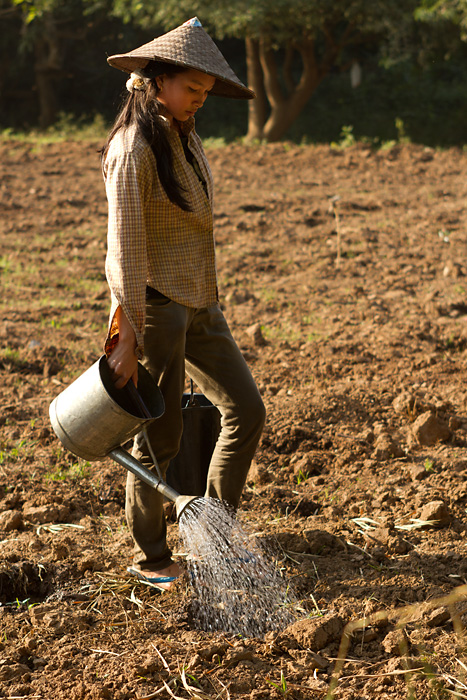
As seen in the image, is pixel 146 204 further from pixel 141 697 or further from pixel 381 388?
pixel 381 388

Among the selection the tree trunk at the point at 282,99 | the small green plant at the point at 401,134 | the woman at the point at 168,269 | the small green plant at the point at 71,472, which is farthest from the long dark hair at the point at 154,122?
the tree trunk at the point at 282,99

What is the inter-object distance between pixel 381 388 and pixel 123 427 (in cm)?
236

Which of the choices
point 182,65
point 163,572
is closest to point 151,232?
point 182,65

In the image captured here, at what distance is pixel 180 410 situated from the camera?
275cm

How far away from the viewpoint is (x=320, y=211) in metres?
9.16

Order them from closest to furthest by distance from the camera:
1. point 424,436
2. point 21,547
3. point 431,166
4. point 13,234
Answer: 1. point 21,547
2. point 424,436
3. point 13,234
4. point 431,166

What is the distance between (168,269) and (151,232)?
13cm

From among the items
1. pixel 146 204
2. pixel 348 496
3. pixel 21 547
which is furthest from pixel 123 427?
pixel 348 496

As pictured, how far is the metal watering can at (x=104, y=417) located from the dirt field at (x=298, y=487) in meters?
0.53

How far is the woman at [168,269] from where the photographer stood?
2473 mm

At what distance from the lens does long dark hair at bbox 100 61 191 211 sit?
2.51m

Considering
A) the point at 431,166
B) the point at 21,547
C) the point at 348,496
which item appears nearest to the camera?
the point at 21,547

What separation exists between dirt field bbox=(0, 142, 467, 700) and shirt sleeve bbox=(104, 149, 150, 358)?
0.99 meters

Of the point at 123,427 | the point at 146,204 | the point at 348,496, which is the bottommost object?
the point at 348,496
